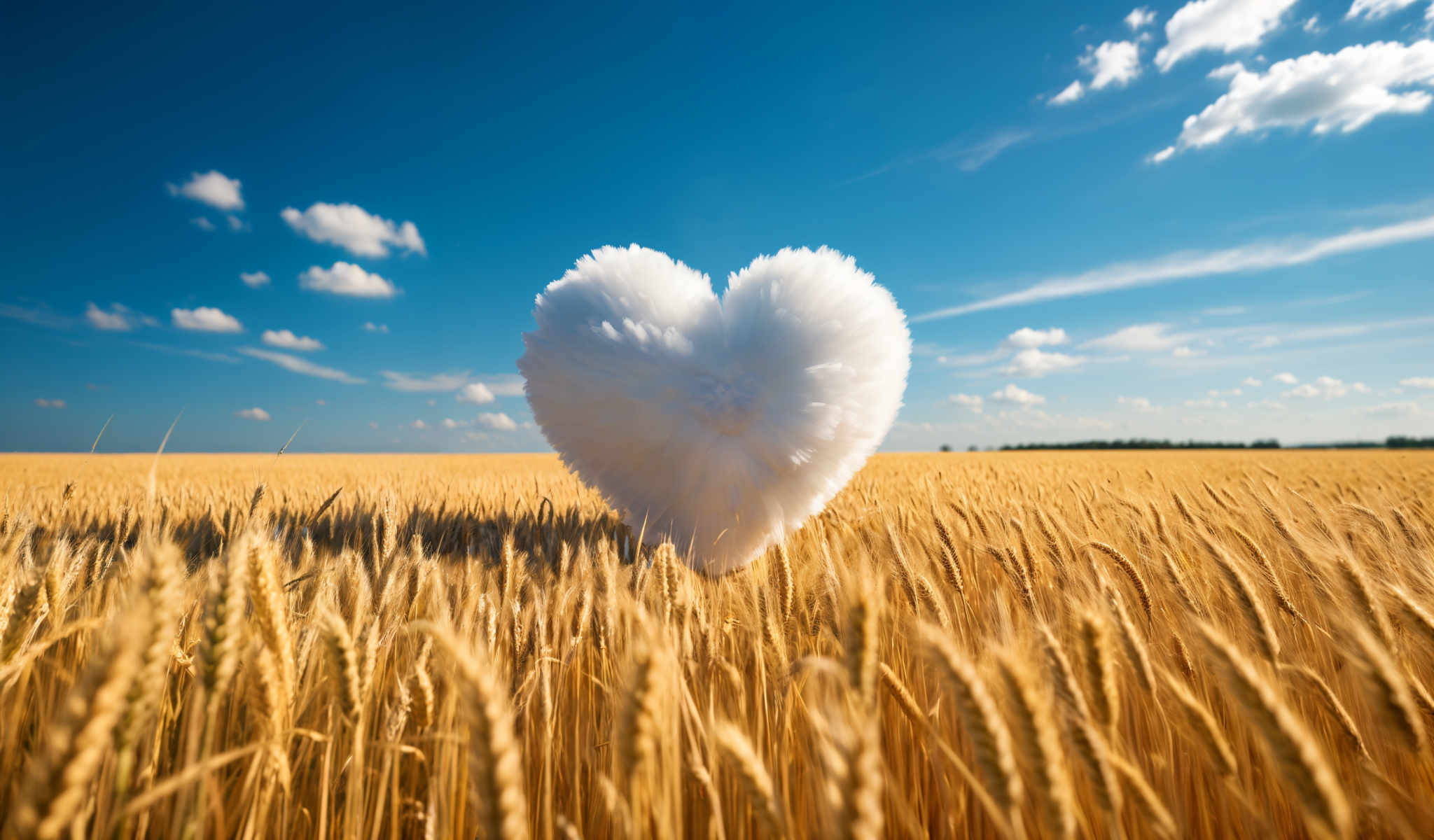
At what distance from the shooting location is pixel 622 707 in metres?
0.69

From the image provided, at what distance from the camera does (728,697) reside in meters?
1.35

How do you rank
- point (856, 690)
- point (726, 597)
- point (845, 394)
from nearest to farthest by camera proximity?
point (856, 690)
point (726, 597)
point (845, 394)

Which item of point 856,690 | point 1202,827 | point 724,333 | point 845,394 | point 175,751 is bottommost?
point 1202,827

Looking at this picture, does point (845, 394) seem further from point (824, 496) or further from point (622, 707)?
point (622, 707)

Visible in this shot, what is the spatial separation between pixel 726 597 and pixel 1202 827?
1.36m

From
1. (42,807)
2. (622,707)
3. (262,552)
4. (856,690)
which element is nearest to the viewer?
(42,807)

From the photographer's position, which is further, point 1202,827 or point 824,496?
point 824,496

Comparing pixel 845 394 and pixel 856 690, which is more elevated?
pixel 845 394

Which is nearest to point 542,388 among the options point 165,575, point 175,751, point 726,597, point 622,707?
point 726,597

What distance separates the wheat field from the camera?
68 centimetres

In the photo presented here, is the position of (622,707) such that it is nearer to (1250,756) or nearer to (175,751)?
(175,751)

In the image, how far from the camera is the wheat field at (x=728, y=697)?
680 millimetres

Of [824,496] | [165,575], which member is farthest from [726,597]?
[165,575]

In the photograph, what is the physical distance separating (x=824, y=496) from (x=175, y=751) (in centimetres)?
227
